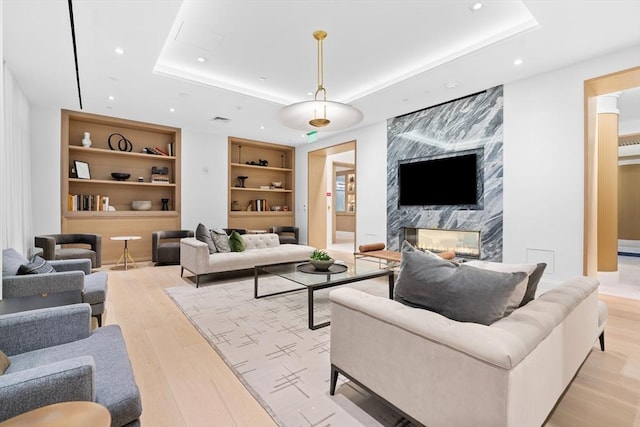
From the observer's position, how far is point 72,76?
13.7ft

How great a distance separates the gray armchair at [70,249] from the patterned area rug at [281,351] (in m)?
1.81

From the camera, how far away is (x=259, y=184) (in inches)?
336

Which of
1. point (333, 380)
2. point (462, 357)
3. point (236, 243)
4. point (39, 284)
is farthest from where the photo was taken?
point (236, 243)

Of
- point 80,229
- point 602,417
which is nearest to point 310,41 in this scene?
point 602,417

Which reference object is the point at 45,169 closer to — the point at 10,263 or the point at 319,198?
the point at 10,263

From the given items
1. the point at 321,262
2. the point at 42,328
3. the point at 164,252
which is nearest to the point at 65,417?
the point at 42,328

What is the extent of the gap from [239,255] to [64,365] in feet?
11.7


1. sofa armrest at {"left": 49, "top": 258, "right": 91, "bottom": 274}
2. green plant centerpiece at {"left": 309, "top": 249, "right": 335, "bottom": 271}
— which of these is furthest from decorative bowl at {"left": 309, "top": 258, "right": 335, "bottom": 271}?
sofa armrest at {"left": 49, "top": 258, "right": 91, "bottom": 274}

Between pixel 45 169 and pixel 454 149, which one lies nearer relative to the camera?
pixel 454 149

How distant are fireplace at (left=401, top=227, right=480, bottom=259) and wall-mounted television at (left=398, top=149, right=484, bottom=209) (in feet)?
1.70

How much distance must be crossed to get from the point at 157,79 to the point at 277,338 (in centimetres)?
391

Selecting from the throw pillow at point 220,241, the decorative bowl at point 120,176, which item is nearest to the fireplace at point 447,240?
the throw pillow at point 220,241

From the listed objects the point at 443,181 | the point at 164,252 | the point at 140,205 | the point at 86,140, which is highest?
the point at 86,140

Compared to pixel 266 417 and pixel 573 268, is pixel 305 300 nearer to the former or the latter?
pixel 266 417
